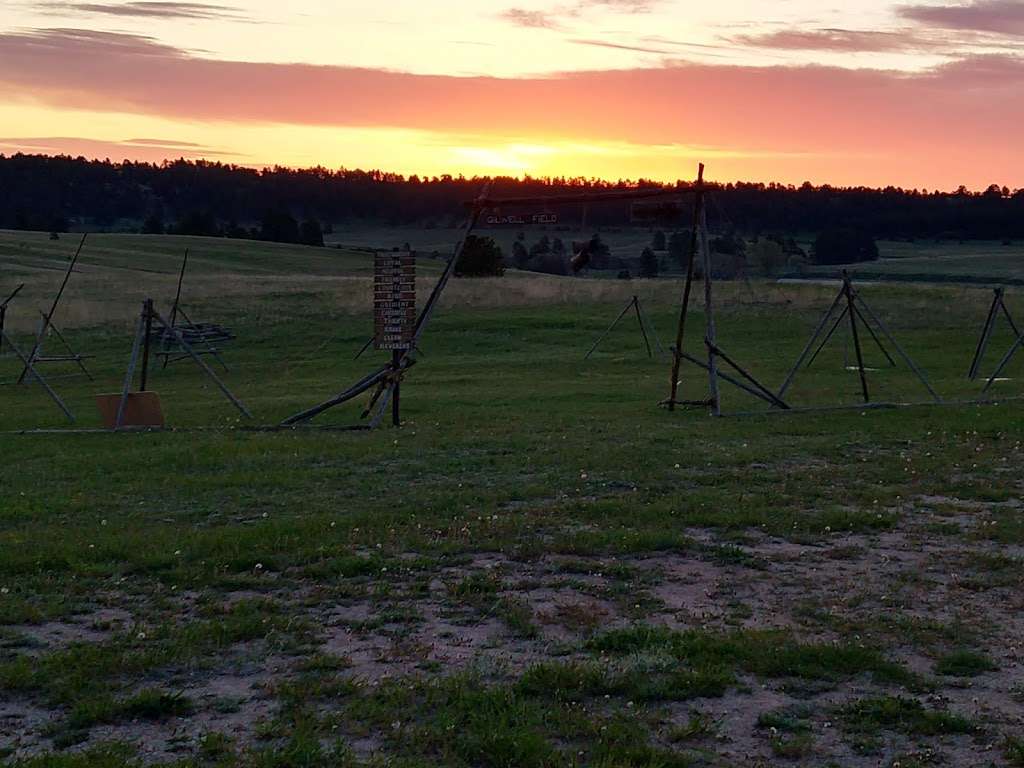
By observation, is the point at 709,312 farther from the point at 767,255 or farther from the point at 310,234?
the point at 310,234

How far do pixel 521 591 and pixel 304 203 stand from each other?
169557mm

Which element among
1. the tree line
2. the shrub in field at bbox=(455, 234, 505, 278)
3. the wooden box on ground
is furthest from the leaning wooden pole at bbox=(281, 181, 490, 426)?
the tree line

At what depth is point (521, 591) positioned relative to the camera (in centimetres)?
962

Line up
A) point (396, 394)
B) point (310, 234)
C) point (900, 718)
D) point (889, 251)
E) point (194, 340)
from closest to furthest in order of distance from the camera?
point (900, 718) < point (396, 394) < point (194, 340) < point (310, 234) < point (889, 251)

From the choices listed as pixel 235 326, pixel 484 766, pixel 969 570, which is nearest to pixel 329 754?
pixel 484 766

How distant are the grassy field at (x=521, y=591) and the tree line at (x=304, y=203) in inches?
4059

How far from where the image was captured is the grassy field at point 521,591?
21.7 ft

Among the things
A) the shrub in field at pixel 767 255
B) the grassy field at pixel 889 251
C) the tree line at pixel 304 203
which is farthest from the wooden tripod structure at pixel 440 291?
the tree line at pixel 304 203

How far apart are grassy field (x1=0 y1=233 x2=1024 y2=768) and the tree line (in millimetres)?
103106

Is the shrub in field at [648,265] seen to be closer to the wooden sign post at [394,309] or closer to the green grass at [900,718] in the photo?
the wooden sign post at [394,309]

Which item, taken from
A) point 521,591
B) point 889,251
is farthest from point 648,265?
point 521,591

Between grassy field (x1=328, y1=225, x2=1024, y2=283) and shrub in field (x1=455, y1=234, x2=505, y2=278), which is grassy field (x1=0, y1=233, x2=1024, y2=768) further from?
grassy field (x1=328, y1=225, x2=1024, y2=283)

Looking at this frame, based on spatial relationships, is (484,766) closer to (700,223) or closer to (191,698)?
(191,698)

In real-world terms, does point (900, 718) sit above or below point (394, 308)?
→ below
